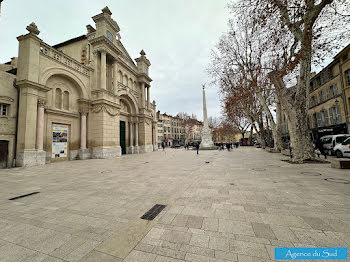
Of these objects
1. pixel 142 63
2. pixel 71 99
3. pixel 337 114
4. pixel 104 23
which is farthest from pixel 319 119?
pixel 71 99

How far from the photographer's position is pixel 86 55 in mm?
20531

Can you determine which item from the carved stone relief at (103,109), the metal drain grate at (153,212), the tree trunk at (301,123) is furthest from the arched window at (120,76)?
the metal drain grate at (153,212)

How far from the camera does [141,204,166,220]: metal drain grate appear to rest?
10.9 feet

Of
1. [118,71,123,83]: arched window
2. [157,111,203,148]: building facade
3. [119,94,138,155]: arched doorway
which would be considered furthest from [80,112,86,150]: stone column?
[157,111,203,148]: building facade

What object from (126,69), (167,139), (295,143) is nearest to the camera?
(295,143)

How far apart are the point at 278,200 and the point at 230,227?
2163 millimetres

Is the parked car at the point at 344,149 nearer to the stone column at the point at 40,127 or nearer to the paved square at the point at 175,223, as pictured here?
the paved square at the point at 175,223

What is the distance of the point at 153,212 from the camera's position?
11.7 feet

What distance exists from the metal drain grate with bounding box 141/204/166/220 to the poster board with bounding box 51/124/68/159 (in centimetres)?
1588

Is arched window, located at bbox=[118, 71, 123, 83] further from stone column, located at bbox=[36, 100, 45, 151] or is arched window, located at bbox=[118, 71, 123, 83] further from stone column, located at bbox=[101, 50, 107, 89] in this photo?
stone column, located at bbox=[36, 100, 45, 151]

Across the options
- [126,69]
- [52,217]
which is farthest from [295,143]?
[126,69]

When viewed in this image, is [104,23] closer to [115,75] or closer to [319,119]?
[115,75]

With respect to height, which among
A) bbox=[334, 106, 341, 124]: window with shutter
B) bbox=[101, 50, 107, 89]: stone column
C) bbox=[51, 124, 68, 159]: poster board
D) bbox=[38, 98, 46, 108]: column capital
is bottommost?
bbox=[51, 124, 68, 159]: poster board

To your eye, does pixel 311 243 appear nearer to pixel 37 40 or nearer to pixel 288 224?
pixel 288 224
